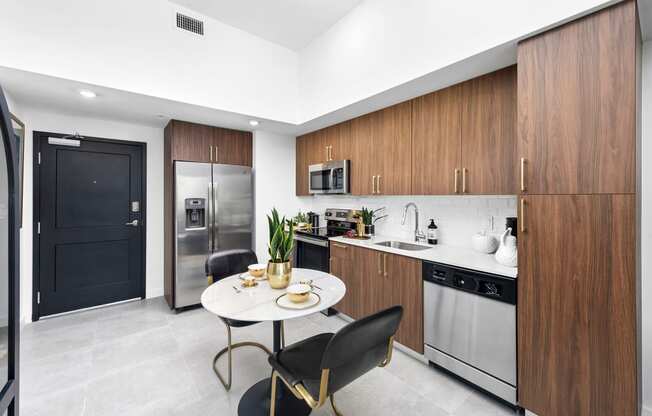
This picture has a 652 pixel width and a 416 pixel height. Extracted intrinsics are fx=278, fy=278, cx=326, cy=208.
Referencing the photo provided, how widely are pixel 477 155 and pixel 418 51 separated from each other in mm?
931

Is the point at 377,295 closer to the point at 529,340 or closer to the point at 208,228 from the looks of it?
the point at 529,340

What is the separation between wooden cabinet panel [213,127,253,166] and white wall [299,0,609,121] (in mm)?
973

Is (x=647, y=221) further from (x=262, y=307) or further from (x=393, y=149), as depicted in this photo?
(x=262, y=307)

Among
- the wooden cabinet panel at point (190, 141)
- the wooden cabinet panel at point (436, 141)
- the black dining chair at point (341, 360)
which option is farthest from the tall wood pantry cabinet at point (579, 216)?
the wooden cabinet panel at point (190, 141)

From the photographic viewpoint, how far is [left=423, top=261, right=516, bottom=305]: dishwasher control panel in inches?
69.5

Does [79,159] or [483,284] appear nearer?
[483,284]

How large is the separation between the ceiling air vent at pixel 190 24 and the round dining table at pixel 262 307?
241 centimetres

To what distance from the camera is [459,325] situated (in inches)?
79.2

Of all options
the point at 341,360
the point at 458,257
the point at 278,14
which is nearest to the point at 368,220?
the point at 458,257

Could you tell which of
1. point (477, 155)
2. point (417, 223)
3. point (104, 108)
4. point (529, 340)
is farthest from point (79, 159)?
point (529, 340)

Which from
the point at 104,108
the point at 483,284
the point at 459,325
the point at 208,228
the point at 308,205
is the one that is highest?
the point at 104,108

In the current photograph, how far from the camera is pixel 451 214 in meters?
2.71

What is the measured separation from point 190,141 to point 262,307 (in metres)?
2.67

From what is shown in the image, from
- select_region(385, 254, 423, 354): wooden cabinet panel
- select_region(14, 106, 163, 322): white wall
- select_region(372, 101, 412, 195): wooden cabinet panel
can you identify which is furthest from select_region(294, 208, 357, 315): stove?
select_region(14, 106, 163, 322): white wall
